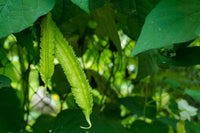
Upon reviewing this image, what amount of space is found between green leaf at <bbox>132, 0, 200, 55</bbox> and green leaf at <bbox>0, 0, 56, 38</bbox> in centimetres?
16

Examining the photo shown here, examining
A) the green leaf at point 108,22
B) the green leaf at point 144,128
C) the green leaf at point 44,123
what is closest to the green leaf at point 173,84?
the green leaf at point 144,128

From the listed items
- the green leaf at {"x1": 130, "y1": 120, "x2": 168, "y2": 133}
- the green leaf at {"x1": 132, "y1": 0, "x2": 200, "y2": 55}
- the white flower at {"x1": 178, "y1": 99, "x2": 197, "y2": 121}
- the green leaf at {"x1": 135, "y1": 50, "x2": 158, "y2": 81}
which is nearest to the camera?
the green leaf at {"x1": 132, "y1": 0, "x2": 200, "y2": 55}

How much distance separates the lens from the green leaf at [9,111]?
69cm

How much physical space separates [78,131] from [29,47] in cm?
24

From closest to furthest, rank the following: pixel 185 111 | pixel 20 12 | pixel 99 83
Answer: pixel 20 12
pixel 185 111
pixel 99 83

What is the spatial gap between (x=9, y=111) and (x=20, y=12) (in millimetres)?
410

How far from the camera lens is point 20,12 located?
41 cm

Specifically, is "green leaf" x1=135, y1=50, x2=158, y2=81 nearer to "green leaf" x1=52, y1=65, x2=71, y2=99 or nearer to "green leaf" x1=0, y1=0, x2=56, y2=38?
"green leaf" x1=52, y1=65, x2=71, y2=99

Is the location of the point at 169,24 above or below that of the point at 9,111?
above

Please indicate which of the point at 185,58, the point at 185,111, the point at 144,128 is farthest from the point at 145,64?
the point at 185,111

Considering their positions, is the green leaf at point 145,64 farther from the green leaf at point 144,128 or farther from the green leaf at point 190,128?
the green leaf at point 190,128

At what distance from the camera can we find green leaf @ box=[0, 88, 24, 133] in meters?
0.69

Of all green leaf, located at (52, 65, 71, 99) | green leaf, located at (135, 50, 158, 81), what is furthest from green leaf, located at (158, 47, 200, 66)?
green leaf, located at (52, 65, 71, 99)

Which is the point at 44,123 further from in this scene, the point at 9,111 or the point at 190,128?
the point at 190,128
